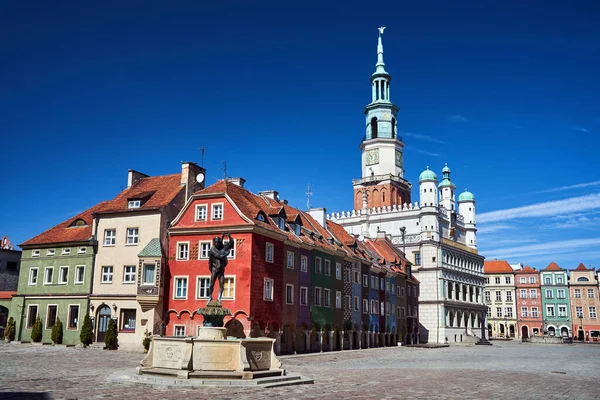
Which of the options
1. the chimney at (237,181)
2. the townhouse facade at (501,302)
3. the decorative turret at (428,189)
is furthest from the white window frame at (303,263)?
the townhouse facade at (501,302)

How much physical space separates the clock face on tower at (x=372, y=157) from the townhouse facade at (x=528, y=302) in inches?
1833

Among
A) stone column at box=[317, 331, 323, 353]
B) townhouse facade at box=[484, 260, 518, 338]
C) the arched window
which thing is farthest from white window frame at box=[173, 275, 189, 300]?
townhouse facade at box=[484, 260, 518, 338]

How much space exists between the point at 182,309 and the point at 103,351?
5.91 metres

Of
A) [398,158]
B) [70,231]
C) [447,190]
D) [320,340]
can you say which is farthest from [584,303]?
[70,231]

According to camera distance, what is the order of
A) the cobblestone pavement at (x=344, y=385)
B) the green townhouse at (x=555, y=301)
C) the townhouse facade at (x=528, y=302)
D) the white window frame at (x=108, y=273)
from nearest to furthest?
the cobblestone pavement at (x=344, y=385) < the white window frame at (x=108, y=273) < the green townhouse at (x=555, y=301) < the townhouse facade at (x=528, y=302)

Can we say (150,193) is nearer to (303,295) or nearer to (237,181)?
(237,181)

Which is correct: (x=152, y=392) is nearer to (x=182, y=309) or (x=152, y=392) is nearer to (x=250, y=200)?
(x=182, y=309)

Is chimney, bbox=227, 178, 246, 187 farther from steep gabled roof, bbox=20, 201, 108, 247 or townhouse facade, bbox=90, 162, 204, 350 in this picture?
steep gabled roof, bbox=20, 201, 108, 247

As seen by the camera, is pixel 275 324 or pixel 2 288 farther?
pixel 2 288

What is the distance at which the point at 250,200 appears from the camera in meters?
45.7

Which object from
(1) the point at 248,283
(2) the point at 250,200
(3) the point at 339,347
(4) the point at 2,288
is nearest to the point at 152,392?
(1) the point at 248,283

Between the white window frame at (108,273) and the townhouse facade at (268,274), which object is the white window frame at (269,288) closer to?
the townhouse facade at (268,274)

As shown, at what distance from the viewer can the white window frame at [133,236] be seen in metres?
44.8

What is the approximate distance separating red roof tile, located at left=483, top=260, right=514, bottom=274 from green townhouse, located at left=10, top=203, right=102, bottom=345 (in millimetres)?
91396
